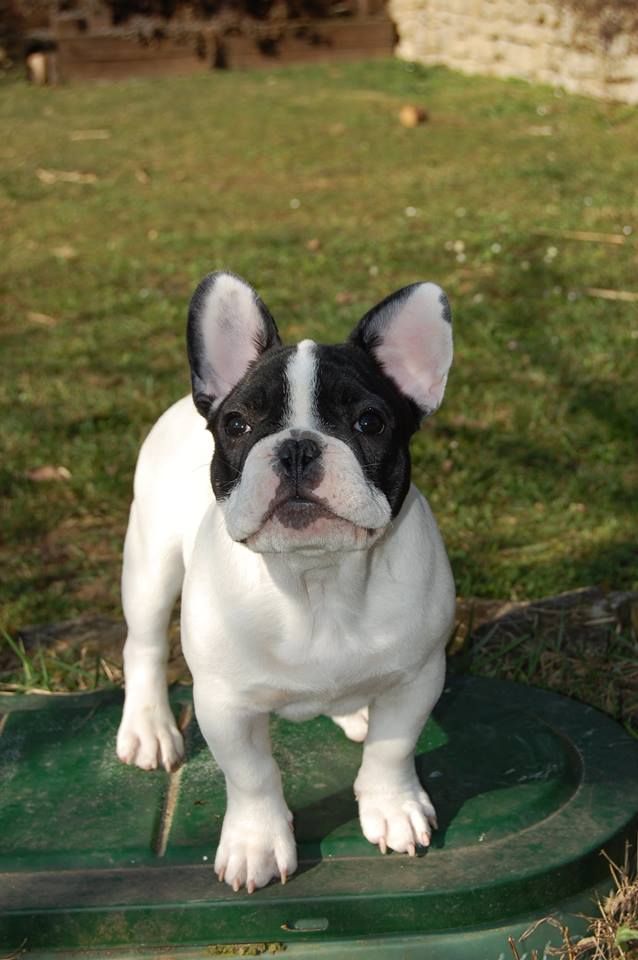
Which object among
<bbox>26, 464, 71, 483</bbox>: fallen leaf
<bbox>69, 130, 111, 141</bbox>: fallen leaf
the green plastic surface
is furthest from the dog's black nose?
<bbox>69, 130, 111, 141</bbox>: fallen leaf

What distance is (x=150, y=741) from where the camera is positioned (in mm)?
3455

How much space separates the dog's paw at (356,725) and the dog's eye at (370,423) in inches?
41.3

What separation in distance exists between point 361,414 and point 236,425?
0.89 feet

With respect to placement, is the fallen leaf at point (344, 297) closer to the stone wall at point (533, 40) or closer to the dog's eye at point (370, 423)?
the dog's eye at point (370, 423)

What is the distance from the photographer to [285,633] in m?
2.82

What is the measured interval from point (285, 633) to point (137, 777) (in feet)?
2.79

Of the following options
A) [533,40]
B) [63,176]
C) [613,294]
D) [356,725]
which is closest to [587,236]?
[613,294]

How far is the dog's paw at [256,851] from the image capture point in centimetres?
295

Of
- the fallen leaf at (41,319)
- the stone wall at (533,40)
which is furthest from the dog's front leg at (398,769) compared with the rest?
the stone wall at (533,40)

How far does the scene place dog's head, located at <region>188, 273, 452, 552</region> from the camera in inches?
101

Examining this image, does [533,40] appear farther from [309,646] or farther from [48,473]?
[309,646]

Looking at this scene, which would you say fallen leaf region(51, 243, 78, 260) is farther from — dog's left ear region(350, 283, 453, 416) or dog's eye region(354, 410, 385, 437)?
dog's eye region(354, 410, 385, 437)

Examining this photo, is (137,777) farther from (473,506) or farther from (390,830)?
(473,506)

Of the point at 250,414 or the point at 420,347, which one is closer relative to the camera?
the point at 250,414
